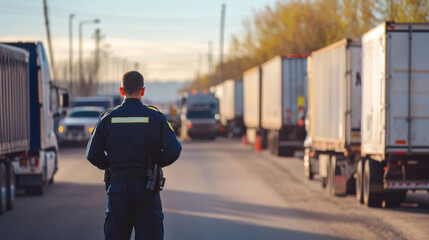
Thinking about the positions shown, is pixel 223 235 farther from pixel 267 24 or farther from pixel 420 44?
pixel 267 24

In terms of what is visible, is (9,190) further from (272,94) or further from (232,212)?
(272,94)

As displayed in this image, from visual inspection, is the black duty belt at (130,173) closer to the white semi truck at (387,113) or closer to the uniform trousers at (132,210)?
the uniform trousers at (132,210)

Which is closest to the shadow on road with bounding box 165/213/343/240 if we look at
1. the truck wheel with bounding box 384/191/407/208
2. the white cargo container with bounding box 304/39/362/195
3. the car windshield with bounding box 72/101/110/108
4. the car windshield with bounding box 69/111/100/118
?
the truck wheel with bounding box 384/191/407/208

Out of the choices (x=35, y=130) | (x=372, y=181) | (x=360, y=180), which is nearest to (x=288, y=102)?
(x=35, y=130)

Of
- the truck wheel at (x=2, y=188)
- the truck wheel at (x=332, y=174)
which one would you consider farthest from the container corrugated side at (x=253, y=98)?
the truck wheel at (x=2, y=188)

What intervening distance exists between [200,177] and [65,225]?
394 inches

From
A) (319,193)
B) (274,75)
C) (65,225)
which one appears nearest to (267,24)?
(274,75)

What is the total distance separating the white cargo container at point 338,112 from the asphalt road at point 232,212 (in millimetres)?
496

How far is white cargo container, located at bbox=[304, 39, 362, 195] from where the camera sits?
17750 millimetres

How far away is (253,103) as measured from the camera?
42.7 meters

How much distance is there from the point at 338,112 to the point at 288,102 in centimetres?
1373

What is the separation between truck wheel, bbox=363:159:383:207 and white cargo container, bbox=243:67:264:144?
23793mm

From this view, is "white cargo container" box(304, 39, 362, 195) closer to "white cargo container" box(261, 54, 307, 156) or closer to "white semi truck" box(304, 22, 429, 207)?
"white semi truck" box(304, 22, 429, 207)

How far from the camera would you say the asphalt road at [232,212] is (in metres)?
12.3
